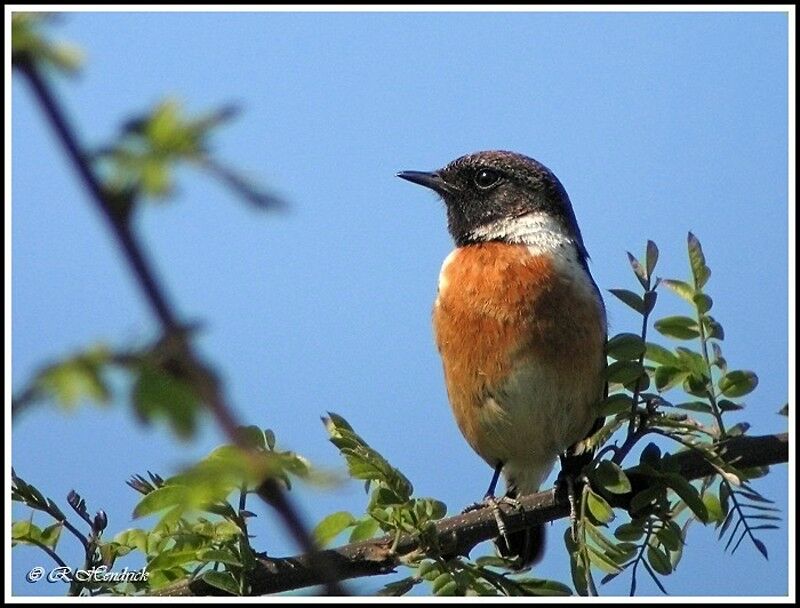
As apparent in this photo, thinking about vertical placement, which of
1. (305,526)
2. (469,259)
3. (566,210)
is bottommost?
(305,526)

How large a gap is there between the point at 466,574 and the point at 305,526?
105 inches

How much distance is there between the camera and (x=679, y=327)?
3639 millimetres

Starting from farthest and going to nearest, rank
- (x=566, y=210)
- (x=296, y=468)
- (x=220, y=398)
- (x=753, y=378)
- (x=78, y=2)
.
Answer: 1. (x=566, y=210)
2. (x=753, y=378)
3. (x=78, y=2)
4. (x=296, y=468)
5. (x=220, y=398)

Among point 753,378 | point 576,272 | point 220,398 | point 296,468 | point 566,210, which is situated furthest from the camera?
point 566,210

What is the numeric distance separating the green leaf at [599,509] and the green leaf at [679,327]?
64 centimetres

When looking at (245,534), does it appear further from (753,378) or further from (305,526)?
(305,526)

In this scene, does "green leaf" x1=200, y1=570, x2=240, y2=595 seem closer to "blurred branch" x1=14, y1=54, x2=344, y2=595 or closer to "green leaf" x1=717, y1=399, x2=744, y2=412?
"green leaf" x1=717, y1=399, x2=744, y2=412

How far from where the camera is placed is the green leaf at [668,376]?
141 inches

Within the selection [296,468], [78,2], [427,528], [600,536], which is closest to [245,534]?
[427,528]

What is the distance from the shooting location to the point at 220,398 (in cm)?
73

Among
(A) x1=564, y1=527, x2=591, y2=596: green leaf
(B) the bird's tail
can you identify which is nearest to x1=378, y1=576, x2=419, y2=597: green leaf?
(A) x1=564, y1=527, x2=591, y2=596: green leaf

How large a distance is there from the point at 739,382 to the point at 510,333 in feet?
5.83

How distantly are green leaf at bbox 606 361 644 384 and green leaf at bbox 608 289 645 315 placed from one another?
22cm

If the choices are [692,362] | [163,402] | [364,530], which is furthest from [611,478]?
[163,402]
